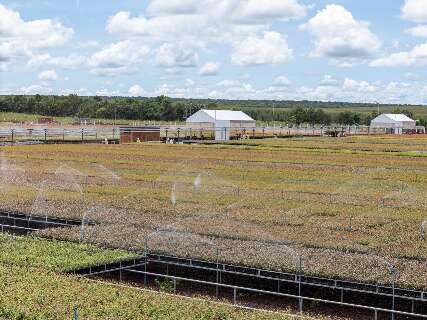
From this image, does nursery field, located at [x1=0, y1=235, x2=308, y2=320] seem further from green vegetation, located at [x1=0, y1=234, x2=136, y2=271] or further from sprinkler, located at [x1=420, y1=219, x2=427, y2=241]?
sprinkler, located at [x1=420, y1=219, x2=427, y2=241]

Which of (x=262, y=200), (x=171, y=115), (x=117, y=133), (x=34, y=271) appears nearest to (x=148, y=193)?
(x=262, y=200)

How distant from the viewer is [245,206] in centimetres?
3309

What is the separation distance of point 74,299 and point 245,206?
16191 millimetres

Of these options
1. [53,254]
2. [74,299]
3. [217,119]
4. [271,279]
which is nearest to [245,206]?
[53,254]

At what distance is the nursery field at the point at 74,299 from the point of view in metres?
16.7

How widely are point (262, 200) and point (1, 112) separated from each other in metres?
148

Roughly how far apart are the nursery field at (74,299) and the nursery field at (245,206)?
11.5 feet

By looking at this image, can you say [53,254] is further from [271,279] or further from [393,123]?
[393,123]

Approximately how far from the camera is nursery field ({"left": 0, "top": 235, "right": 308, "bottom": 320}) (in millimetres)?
16672

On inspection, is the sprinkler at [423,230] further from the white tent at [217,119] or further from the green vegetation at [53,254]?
the white tent at [217,119]

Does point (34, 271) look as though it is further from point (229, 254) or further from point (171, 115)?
point (171, 115)

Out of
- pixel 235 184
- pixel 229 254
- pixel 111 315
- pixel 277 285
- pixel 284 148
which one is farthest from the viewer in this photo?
pixel 284 148

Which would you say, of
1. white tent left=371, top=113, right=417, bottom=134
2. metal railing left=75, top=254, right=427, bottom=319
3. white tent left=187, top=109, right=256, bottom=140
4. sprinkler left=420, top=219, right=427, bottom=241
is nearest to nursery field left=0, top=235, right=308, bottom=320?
metal railing left=75, top=254, right=427, bottom=319

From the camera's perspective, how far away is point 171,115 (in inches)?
6781
